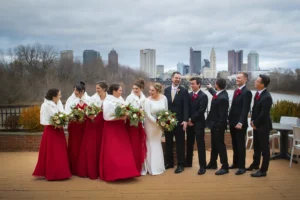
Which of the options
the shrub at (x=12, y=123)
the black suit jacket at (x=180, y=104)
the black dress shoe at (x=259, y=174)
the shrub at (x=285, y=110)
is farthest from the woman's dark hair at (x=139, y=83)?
the shrub at (x=12, y=123)

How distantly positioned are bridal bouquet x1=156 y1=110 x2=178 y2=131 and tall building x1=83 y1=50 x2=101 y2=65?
33.6 feet

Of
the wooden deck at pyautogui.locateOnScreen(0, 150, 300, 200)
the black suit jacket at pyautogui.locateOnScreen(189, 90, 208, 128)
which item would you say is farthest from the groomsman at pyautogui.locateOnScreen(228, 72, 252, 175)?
the black suit jacket at pyautogui.locateOnScreen(189, 90, 208, 128)

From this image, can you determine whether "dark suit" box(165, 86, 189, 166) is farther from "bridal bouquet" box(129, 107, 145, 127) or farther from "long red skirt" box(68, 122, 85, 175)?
"long red skirt" box(68, 122, 85, 175)

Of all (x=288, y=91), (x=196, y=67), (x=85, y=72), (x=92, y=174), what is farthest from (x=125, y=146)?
(x=85, y=72)

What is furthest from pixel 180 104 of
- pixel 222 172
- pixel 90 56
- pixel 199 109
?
pixel 90 56

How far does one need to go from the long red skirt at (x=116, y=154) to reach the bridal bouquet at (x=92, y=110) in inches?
9.1

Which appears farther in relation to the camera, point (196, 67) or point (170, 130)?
point (196, 67)

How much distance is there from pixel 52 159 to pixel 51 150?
0.15m

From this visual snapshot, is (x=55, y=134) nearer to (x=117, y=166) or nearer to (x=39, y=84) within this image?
(x=117, y=166)

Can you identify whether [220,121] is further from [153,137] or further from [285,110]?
[285,110]

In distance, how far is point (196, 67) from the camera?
29.8ft

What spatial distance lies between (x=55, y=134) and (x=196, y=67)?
4980 millimetres

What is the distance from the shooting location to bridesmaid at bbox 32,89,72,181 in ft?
16.9

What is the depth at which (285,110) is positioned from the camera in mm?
8219
